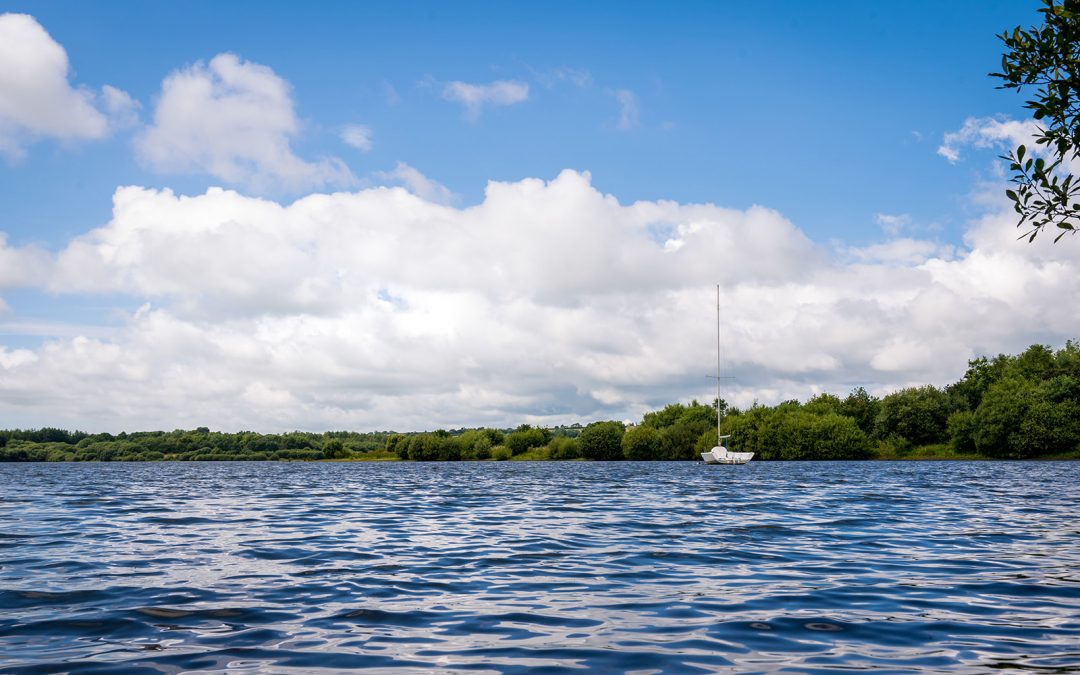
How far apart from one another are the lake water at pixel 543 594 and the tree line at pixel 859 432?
121 m

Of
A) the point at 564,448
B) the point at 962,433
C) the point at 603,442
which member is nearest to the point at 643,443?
the point at 603,442

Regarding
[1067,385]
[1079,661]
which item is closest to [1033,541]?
[1079,661]

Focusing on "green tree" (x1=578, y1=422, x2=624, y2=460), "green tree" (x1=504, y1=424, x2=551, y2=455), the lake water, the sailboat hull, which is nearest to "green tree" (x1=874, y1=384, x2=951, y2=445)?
"green tree" (x1=578, y1=422, x2=624, y2=460)

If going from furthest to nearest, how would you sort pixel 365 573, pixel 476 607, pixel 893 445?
pixel 893 445 → pixel 365 573 → pixel 476 607

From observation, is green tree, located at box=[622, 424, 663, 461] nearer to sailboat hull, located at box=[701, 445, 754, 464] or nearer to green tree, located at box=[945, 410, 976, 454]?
sailboat hull, located at box=[701, 445, 754, 464]

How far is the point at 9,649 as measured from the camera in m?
9.85

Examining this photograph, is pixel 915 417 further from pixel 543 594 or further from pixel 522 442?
pixel 543 594

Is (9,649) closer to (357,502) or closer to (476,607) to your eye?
(476,607)

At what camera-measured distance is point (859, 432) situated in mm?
153500

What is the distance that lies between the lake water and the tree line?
12076 centimetres

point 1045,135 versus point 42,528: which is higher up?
point 1045,135

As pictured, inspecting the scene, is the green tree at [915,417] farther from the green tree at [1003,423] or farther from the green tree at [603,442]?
the green tree at [603,442]

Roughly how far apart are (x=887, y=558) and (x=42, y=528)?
77.9ft

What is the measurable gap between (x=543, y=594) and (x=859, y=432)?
15234 cm
